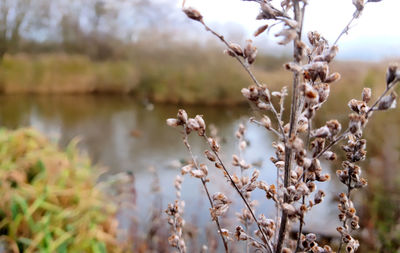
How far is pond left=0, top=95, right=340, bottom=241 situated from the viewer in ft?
6.45

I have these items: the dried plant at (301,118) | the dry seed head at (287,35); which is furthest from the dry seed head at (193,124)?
the dry seed head at (287,35)

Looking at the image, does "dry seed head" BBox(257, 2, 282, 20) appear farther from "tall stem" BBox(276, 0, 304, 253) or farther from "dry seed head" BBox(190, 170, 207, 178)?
"dry seed head" BBox(190, 170, 207, 178)

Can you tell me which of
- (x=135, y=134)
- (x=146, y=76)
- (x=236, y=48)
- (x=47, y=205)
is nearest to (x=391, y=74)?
(x=236, y=48)

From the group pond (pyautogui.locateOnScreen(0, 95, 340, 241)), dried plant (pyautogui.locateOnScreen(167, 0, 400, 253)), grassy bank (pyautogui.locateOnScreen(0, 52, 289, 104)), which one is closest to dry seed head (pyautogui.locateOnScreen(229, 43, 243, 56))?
dried plant (pyautogui.locateOnScreen(167, 0, 400, 253))

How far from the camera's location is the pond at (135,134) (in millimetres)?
1967

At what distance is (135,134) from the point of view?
8.41 feet

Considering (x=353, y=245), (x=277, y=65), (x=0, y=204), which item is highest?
(x=353, y=245)

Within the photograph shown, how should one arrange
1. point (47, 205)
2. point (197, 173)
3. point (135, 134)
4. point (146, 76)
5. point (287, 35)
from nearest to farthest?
point (287, 35) → point (197, 173) → point (47, 205) → point (135, 134) → point (146, 76)

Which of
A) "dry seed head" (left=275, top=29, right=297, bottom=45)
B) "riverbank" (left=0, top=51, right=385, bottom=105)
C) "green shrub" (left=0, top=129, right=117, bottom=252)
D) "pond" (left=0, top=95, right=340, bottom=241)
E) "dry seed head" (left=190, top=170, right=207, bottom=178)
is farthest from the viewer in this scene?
"riverbank" (left=0, top=51, right=385, bottom=105)

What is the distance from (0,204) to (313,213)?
1.63 meters

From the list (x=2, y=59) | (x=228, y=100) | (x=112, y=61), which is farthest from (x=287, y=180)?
(x=112, y=61)

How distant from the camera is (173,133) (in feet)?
10.3

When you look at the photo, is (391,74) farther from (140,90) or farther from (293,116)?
(140,90)

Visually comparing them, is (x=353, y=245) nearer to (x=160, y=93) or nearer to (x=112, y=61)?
(x=160, y=93)
